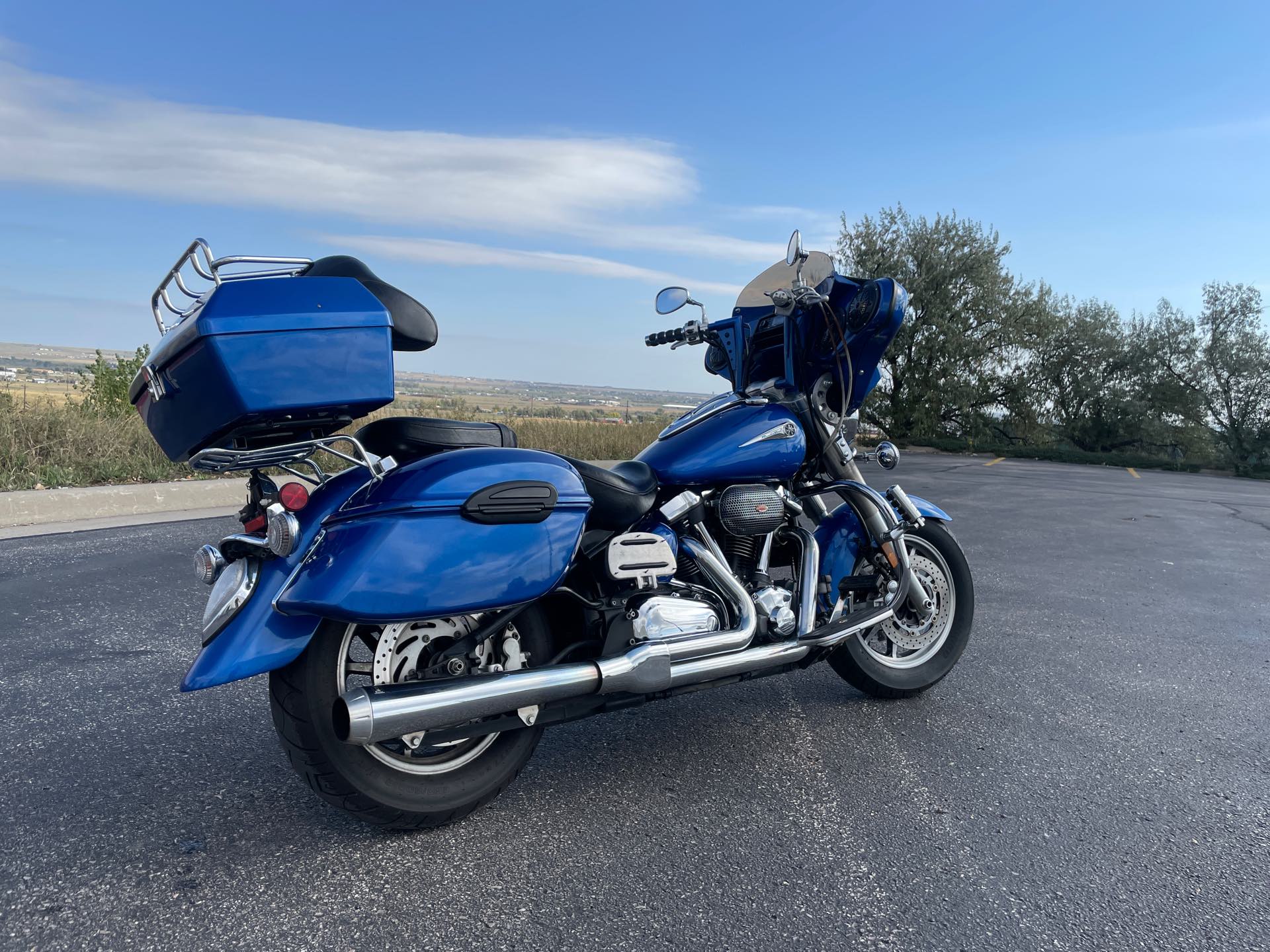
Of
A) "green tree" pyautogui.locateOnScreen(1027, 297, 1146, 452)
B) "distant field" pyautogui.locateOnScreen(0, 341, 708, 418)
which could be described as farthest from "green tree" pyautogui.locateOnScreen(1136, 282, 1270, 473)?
"distant field" pyautogui.locateOnScreen(0, 341, 708, 418)

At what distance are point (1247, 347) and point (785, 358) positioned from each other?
30901mm

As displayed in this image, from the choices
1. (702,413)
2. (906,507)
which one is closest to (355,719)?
(702,413)

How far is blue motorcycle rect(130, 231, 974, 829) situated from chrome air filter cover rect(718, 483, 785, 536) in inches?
0.4

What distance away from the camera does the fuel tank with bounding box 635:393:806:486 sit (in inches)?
124

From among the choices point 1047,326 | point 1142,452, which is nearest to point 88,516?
point 1047,326

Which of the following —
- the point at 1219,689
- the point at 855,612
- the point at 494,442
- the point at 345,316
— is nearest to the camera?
the point at 345,316

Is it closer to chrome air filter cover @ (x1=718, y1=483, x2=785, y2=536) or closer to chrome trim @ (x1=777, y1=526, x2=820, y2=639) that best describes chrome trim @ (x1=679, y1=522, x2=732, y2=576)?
chrome air filter cover @ (x1=718, y1=483, x2=785, y2=536)

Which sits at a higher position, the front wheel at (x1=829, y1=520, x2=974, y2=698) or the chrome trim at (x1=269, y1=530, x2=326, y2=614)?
the chrome trim at (x1=269, y1=530, x2=326, y2=614)

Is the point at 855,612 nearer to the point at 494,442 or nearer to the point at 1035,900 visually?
the point at 1035,900

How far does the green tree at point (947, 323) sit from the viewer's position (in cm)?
2730

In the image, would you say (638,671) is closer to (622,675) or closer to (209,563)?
(622,675)

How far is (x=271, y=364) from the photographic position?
2131mm

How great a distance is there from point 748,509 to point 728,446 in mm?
246

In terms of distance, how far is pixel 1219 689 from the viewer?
4.16 metres
